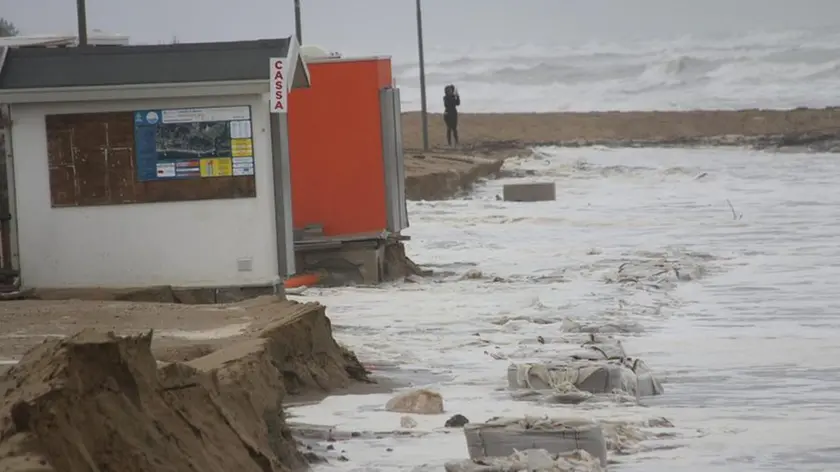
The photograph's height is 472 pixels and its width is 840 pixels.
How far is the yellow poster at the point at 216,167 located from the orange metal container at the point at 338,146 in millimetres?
3712

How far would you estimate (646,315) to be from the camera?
55.7 ft

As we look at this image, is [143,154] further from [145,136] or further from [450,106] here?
[450,106]

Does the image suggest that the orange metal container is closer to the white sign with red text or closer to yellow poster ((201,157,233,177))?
yellow poster ((201,157,233,177))

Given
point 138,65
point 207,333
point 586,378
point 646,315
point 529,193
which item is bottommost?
point 646,315

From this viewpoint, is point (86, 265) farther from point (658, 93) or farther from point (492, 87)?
point (492, 87)

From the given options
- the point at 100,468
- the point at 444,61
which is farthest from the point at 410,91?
the point at 100,468

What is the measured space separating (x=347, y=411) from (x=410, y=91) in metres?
85.9

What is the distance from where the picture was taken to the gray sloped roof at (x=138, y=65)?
1605 cm

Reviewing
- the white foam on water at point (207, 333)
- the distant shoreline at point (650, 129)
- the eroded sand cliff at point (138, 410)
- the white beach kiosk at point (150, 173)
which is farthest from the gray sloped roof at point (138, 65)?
the distant shoreline at point (650, 129)

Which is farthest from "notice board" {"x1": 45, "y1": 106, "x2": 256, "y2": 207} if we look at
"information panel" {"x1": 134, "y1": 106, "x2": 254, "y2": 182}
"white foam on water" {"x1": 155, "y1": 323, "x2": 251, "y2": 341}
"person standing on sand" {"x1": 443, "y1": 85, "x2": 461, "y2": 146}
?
"person standing on sand" {"x1": 443, "y1": 85, "x2": 461, "y2": 146}

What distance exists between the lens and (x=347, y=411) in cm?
1150

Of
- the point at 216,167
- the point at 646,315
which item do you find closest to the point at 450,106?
the point at 646,315

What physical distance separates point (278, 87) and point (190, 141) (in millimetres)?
968

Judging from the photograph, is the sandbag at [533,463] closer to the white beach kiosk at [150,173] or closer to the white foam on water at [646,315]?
the white foam on water at [646,315]
